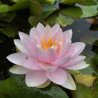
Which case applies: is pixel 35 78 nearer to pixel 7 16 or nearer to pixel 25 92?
pixel 25 92

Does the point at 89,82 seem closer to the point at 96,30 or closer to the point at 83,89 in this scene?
the point at 83,89

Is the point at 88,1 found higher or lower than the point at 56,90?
higher

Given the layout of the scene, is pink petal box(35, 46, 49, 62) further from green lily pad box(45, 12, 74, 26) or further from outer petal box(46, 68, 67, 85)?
green lily pad box(45, 12, 74, 26)

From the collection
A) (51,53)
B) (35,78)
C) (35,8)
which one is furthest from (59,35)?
(35,8)

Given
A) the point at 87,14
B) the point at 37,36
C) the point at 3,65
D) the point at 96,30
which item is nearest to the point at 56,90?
the point at 37,36

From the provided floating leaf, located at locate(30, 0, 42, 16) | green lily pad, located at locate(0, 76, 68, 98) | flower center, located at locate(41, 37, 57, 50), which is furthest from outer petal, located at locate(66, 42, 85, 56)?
floating leaf, located at locate(30, 0, 42, 16)
